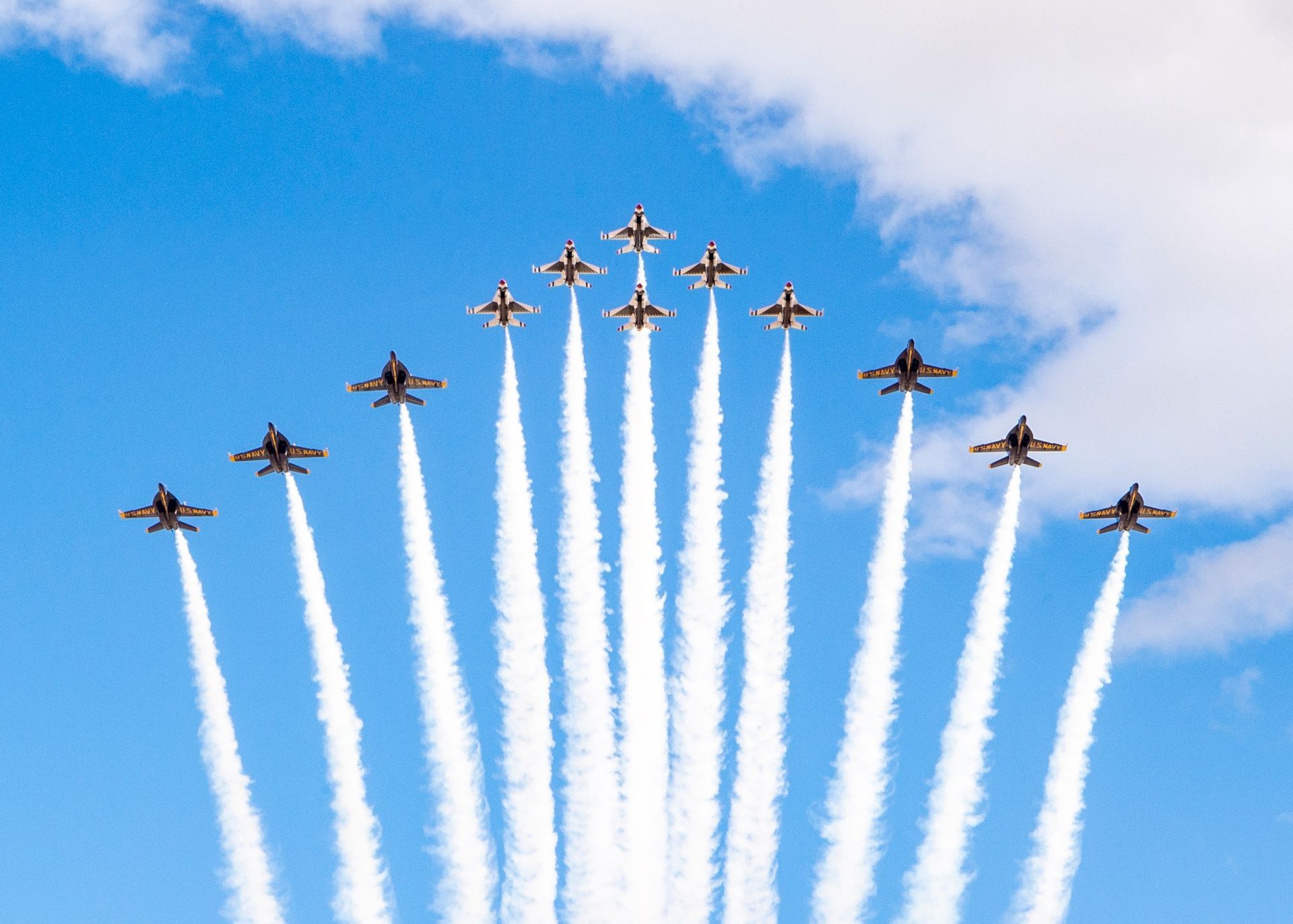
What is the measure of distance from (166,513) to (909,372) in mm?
50669

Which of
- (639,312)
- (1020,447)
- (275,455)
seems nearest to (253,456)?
(275,455)

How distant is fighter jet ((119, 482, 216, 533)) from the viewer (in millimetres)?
84812

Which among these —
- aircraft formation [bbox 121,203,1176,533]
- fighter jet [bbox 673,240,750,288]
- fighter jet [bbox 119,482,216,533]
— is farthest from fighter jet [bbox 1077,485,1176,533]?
fighter jet [bbox 119,482,216,533]

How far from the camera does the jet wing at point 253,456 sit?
8406 cm

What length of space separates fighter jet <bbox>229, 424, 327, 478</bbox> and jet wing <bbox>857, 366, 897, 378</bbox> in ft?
127

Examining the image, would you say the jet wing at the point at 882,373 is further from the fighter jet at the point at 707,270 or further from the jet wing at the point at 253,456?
the jet wing at the point at 253,456

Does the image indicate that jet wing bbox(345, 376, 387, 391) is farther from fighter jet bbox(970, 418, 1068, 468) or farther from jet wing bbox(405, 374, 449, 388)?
fighter jet bbox(970, 418, 1068, 468)

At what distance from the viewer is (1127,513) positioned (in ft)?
281

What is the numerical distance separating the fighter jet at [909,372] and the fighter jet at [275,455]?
39767 mm

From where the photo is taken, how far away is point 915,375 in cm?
8650

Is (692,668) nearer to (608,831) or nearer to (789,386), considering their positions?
(608,831)

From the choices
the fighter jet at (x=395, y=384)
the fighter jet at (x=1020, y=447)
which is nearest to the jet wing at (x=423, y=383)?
the fighter jet at (x=395, y=384)

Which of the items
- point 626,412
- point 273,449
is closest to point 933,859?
point 626,412

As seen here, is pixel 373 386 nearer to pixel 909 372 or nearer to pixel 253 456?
pixel 253 456
